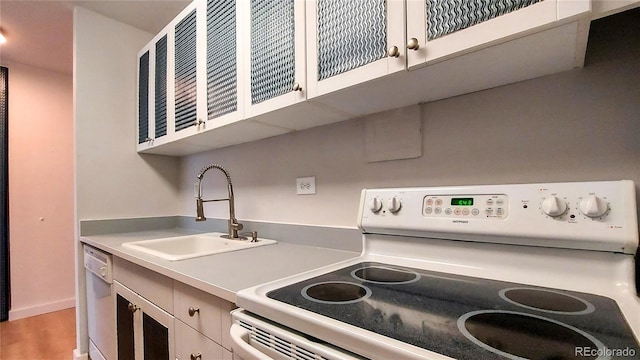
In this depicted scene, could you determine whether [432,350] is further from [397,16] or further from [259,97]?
[259,97]

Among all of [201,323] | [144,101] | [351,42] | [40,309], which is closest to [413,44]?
[351,42]

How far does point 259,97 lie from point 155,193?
1.55 metres

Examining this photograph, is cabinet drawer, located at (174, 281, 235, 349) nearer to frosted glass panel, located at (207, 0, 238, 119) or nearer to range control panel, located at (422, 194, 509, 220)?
range control panel, located at (422, 194, 509, 220)

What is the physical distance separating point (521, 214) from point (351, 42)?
678 millimetres

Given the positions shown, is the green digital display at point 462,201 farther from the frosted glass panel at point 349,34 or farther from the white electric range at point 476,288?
the frosted glass panel at point 349,34

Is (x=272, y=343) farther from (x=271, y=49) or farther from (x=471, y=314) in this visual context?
(x=271, y=49)

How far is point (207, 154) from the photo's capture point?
218 cm

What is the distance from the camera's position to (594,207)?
0.70 metres

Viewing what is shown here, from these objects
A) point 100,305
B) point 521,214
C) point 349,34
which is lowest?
point 100,305

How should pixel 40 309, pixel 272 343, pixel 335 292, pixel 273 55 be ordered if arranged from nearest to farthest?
pixel 272 343 < pixel 335 292 < pixel 273 55 < pixel 40 309

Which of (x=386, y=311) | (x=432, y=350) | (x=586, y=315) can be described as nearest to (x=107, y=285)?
(x=386, y=311)

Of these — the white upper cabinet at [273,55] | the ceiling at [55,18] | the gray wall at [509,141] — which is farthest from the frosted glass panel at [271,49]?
the ceiling at [55,18]

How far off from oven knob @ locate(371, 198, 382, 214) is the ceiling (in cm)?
181

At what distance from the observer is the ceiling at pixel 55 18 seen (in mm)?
1965
